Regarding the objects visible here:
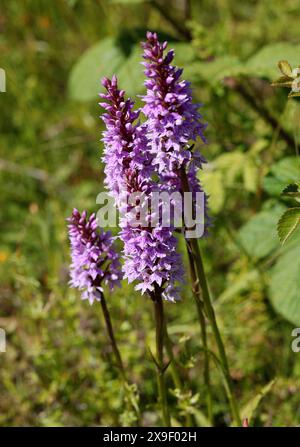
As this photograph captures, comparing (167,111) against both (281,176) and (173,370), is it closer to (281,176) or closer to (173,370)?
(173,370)

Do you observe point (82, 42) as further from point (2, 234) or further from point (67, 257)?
point (67, 257)

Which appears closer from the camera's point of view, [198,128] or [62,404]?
[198,128]

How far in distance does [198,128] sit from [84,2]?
4380mm

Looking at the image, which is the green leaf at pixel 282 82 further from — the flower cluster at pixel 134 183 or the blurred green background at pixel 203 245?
the blurred green background at pixel 203 245

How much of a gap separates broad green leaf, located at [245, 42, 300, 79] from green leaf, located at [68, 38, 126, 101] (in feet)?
3.00

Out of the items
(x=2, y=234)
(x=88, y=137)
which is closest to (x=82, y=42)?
(x=88, y=137)

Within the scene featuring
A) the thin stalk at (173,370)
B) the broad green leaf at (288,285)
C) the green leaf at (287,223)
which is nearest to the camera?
the green leaf at (287,223)

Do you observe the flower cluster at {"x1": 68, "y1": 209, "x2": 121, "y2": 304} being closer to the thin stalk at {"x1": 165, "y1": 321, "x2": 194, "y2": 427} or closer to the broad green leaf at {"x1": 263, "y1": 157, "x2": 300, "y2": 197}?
the thin stalk at {"x1": 165, "y1": 321, "x2": 194, "y2": 427}

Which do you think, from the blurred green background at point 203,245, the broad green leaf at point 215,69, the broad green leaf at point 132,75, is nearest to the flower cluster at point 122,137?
the blurred green background at point 203,245

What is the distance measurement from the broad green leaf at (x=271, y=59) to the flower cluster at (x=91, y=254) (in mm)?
1428

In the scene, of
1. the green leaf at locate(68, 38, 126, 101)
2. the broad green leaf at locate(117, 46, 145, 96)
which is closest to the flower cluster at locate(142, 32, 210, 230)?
the broad green leaf at locate(117, 46, 145, 96)

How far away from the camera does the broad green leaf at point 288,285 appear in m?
2.55

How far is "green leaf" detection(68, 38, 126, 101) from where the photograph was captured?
3.80m

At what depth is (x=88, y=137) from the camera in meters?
4.95
